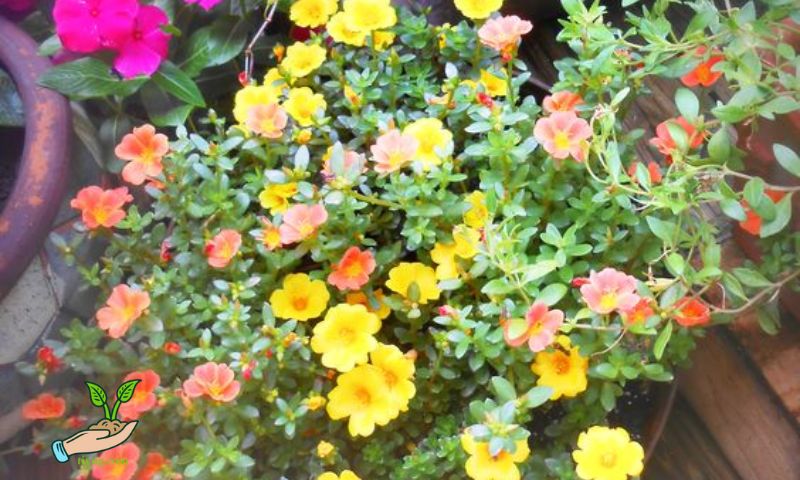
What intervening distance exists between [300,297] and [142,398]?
0.70ft

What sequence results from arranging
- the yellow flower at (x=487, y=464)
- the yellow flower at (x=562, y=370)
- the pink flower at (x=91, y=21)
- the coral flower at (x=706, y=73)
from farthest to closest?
the pink flower at (x=91, y=21)
the coral flower at (x=706, y=73)
the yellow flower at (x=562, y=370)
the yellow flower at (x=487, y=464)

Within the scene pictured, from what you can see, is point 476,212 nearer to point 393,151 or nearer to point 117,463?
point 393,151

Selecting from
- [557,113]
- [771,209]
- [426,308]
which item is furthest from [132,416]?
[771,209]

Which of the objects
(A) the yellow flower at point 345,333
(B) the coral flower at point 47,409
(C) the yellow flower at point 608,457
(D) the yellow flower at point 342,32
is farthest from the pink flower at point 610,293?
(B) the coral flower at point 47,409

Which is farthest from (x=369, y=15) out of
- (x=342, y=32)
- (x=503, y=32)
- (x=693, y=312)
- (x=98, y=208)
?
(x=693, y=312)

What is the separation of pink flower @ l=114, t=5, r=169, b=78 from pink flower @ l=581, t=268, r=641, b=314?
28.3 inches

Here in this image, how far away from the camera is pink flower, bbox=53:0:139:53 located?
1.23 m

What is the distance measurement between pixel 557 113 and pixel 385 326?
36cm

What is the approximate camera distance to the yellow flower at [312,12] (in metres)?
1.24

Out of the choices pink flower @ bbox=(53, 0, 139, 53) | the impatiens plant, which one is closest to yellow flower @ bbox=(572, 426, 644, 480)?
the impatiens plant

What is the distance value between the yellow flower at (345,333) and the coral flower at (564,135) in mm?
282

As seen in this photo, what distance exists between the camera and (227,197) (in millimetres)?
1139

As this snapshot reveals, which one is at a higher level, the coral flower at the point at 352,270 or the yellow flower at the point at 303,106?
A: the yellow flower at the point at 303,106

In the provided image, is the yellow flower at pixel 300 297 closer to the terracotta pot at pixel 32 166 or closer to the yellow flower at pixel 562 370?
the yellow flower at pixel 562 370
